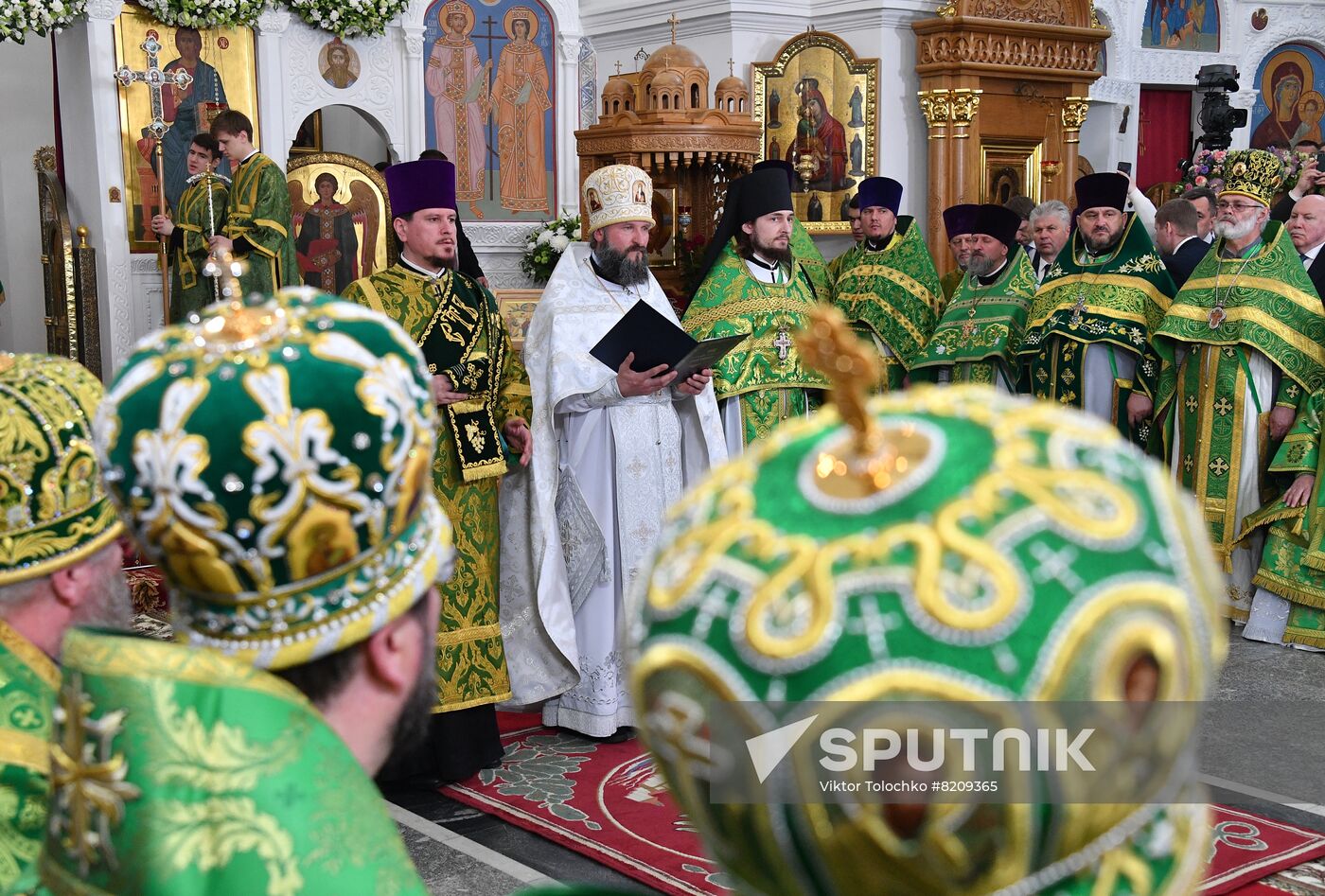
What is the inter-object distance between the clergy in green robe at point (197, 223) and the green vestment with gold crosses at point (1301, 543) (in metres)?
5.97

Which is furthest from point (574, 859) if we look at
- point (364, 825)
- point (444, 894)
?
point (364, 825)

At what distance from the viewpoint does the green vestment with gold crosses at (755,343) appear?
561 cm

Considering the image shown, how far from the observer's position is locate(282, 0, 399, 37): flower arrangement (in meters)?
10.5

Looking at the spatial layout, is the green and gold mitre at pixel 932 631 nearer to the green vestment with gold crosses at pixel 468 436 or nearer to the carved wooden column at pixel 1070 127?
the green vestment with gold crosses at pixel 468 436

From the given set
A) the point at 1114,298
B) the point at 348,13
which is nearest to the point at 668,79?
the point at 1114,298

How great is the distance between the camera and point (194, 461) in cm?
106

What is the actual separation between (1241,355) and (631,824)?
3939mm

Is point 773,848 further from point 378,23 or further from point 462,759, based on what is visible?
point 378,23

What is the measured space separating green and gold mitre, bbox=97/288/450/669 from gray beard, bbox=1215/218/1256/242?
6.26m

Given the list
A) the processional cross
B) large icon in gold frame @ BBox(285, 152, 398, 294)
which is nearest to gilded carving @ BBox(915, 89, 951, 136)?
large icon in gold frame @ BBox(285, 152, 398, 294)

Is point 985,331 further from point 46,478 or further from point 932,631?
point 932,631

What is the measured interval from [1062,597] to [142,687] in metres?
0.71

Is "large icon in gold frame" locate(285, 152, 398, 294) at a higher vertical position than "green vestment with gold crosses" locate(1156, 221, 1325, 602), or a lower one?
higher

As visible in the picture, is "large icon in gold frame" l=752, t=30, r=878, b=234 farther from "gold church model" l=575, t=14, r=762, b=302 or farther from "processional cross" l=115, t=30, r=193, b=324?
"processional cross" l=115, t=30, r=193, b=324
